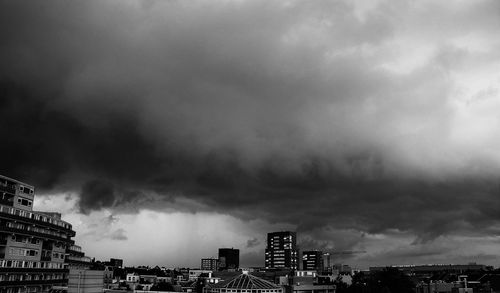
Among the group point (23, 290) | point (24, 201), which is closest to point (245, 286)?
point (23, 290)

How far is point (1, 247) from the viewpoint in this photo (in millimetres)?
134250

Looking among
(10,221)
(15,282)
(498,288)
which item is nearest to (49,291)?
(15,282)

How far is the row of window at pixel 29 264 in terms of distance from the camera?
132 metres

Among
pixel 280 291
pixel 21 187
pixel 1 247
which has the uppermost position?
pixel 21 187

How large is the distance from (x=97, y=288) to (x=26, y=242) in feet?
367

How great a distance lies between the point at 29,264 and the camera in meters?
144

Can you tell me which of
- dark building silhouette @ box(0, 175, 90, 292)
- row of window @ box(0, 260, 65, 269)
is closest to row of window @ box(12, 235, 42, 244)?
dark building silhouette @ box(0, 175, 90, 292)

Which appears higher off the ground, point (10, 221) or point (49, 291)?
point (10, 221)

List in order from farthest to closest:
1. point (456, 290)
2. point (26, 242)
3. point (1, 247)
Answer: point (456, 290) < point (26, 242) < point (1, 247)

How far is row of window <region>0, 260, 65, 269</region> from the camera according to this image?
5182 inches

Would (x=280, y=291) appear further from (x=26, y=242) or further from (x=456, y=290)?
(x=26, y=242)

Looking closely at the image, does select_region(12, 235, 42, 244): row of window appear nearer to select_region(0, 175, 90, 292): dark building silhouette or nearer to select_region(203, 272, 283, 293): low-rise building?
select_region(0, 175, 90, 292): dark building silhouette

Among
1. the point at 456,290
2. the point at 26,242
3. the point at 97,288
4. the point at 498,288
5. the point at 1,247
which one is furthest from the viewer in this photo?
the point at 498,288

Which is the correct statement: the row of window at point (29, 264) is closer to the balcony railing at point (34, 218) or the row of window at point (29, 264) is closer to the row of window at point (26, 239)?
the row of window at point (26, 239)
